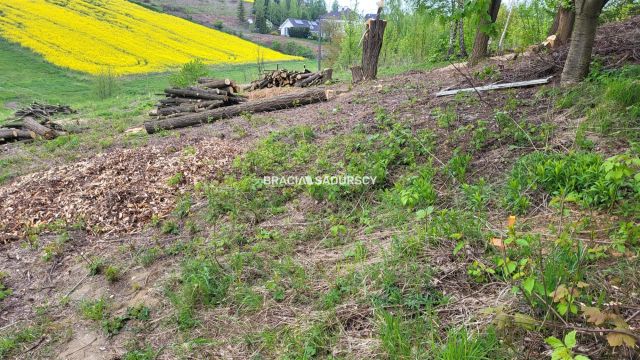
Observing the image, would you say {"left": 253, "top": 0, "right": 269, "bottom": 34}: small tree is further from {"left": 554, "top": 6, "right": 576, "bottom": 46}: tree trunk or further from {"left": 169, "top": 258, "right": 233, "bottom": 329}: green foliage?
{"left": 169, "top": 258, "right": 233, "bottom": 329}: green foliage

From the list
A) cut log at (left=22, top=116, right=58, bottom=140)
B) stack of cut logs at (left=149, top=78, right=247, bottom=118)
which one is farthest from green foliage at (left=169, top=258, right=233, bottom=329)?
cut log at (left=22, top=116, right=58, bottom=140)

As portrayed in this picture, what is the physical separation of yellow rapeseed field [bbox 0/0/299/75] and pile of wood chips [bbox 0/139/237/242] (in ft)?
69.3

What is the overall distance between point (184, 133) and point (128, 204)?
3.54m

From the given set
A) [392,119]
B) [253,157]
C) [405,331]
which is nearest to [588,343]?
[405,331]

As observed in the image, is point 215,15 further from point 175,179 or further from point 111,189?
point 175,179

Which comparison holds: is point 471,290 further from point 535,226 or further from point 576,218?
point 576,218

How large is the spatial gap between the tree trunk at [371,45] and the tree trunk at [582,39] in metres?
6.43

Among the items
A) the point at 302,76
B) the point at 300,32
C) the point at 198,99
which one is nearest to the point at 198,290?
the point at 198,99

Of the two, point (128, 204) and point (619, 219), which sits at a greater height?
point (619, 219)

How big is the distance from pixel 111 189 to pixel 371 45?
7.96m

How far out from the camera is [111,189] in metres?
5.70

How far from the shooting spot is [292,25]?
71375 mm

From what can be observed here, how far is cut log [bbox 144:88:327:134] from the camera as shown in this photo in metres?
9.31

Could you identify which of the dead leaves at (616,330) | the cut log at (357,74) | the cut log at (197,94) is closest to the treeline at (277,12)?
the cut log at (197,94)
